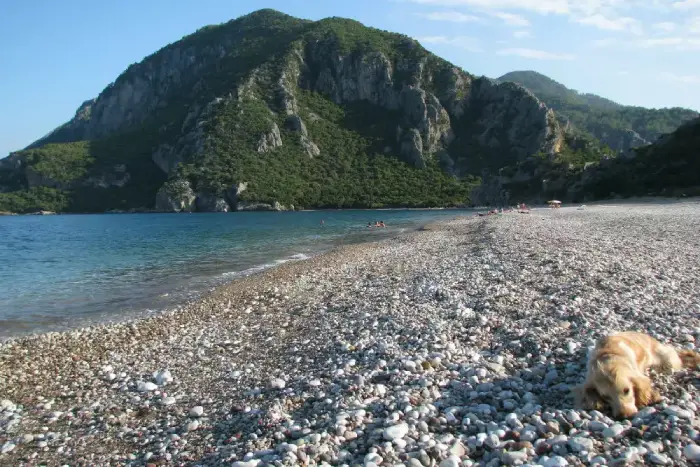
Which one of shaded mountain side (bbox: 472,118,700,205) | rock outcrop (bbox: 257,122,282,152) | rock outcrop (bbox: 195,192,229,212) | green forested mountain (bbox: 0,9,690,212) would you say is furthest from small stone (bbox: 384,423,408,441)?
rock outcrop (bbox: 257,122,282,152)

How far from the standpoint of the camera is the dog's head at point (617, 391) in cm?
546

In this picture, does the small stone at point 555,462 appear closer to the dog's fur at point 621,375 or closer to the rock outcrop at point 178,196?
the dog's fur at point 621,375

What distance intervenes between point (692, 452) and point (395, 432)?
124 inches

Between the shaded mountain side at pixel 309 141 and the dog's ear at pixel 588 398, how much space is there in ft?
449

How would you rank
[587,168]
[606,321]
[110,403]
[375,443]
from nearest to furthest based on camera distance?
1. [375,443]
2. [110,403]
3. [606,321]
4. [587,168]

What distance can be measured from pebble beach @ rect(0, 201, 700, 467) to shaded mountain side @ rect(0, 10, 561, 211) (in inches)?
5067

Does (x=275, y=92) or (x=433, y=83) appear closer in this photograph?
(x=275, y=92)

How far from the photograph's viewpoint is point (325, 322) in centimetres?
1245

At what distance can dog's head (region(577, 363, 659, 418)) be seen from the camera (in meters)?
5.46

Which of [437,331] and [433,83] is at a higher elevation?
[433,83]

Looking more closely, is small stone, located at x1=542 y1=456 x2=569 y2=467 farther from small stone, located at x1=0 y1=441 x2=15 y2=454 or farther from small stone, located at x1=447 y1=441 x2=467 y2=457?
small stone, located at x1=0 y1=441 x2=15 y2=454

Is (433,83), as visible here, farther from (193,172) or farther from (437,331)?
(437,331)

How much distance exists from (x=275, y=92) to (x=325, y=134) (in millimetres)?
24713

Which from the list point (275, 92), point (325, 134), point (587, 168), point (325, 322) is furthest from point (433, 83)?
point (325, 322)
